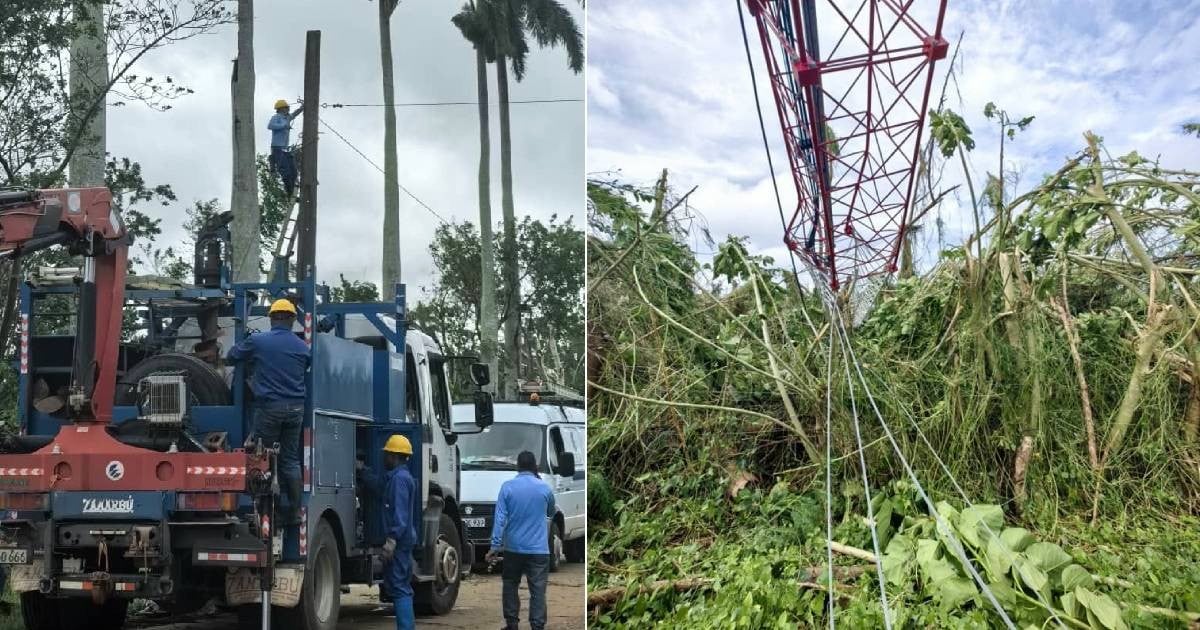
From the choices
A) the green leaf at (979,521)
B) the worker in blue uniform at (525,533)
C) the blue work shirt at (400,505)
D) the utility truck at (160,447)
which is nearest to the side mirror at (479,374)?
the utility truck at (160,447)

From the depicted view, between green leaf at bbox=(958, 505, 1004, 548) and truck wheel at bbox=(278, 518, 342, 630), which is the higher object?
green leaf at bbox=(958, 505, 1004, 548)

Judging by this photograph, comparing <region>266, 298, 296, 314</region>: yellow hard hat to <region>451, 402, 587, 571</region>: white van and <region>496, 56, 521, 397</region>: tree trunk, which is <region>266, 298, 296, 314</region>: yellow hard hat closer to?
<region>496, 56, 521, 397</region>: tree trunk

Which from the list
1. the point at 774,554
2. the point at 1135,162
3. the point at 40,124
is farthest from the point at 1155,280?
the point at 40,124

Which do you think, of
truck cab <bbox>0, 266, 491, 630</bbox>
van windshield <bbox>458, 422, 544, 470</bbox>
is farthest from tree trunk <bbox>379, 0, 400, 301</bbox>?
truck cab <bbox>0, 266, 491, 630</bbox>

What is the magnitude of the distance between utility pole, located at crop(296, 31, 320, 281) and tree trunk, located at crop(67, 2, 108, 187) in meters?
1.50

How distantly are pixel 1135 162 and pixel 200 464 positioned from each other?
5058mm

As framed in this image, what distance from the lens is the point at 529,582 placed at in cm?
705

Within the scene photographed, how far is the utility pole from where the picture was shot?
912 centimetres

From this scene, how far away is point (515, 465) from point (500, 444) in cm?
37

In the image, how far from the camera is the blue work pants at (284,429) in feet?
21.1

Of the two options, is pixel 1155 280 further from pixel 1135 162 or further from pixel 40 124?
pixel 40 124

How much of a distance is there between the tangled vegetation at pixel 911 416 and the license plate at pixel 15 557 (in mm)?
3008

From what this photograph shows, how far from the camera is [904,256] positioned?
23.0ft

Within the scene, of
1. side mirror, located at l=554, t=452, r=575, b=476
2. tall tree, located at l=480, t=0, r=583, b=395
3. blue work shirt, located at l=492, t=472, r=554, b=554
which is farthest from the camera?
side mirror, located at l=554, t=452, r=575, b=476
